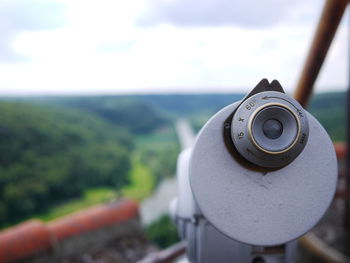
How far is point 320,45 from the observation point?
181 centimetres

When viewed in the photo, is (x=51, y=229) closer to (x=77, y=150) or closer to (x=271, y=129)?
(x=271, y=129)

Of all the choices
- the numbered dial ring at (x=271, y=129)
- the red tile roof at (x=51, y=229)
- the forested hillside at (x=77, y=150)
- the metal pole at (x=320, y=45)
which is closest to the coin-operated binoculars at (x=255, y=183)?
the numbered dial ring at (x=271, y=129)

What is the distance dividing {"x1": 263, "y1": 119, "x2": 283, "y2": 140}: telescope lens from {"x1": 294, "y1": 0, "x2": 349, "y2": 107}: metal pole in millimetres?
946

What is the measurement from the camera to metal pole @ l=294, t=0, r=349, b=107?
1.66m

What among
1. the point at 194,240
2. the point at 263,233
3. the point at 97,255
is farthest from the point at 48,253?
the point at 263,233

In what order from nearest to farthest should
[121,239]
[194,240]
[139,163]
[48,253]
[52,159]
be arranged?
1. [194,240]
2. [48,253]
3. [121,239]
4. [52,159]
5. [139,163]

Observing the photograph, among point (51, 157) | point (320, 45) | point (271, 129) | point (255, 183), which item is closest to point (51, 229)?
point (320, 45)

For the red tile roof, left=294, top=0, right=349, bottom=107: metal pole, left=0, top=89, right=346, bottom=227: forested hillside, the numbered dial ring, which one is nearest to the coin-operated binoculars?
the numbered dial ring

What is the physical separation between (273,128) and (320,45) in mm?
1011

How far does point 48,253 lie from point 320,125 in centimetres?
546

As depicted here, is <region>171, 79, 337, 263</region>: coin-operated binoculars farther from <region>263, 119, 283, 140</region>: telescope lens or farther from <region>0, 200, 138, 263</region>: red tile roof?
<region>0, 200, 138, 263</region>: red tile roof

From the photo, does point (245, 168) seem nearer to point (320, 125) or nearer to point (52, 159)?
point (320, 125)

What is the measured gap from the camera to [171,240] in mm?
A: 15945

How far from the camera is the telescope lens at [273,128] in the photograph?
1.01 meters
